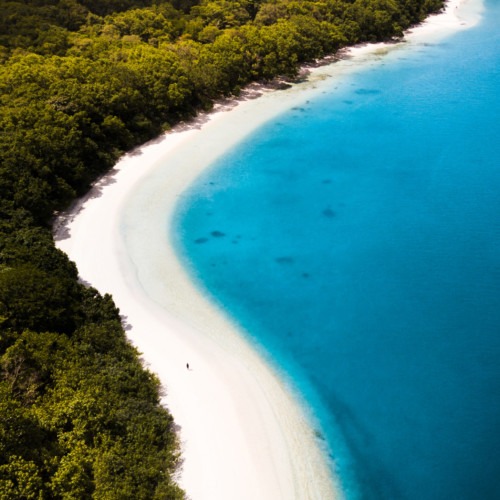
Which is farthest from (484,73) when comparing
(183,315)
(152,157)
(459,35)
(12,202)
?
(12,202)

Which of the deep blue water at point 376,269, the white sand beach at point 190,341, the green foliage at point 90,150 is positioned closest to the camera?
the green foliage at point 90,150

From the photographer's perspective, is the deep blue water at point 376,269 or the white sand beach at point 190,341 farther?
the deep blue water at point 376,269

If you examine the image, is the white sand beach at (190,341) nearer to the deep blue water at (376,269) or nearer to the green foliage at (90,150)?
the deep blue water at (376,269)

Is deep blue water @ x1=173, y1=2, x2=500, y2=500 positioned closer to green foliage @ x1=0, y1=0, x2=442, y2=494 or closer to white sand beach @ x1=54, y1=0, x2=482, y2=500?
white sand beach @ x1=54, y1=0, x2=482, y2=500

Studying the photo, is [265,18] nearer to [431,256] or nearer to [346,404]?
[431,256]

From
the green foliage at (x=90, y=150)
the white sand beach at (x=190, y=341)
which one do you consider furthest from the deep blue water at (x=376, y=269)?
the green foliage at (x=90, y=150)
